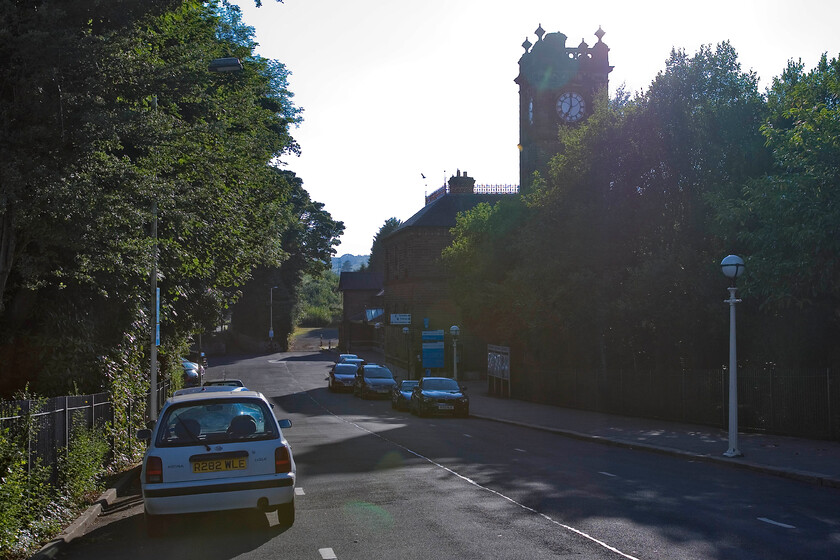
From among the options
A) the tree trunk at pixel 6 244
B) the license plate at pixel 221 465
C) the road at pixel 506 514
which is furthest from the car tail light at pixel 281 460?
the tree trunk at pixel 6 244

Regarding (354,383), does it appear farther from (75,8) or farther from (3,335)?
(75,8)

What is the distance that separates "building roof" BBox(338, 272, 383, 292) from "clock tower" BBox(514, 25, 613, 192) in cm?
4308

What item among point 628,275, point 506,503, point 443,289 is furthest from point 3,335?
point 443,289

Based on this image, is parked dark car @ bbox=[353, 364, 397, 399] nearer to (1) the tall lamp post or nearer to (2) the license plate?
(1) the tall lamp post

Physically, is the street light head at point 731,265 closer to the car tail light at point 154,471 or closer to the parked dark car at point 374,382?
the car tail light at point 154,471

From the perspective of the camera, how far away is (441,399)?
3144cm

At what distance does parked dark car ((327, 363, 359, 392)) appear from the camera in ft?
164

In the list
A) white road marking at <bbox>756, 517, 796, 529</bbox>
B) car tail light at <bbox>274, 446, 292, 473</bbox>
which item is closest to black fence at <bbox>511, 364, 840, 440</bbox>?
white road marking at <bbox>756, 517, 796, 529</bbox>

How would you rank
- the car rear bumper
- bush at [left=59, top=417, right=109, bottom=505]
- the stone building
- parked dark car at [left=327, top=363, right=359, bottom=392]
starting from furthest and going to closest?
1. the stone building
2. parked dark car at [left=327, top=363, right=359, bottom=392]
3. bush at [left=59, top=417, right=109, bottom=505]
4. the car rear bumper

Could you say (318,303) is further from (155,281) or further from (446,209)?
(155,281)

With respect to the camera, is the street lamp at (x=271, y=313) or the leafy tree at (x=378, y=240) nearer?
the street lamp at (x=271, y=313)

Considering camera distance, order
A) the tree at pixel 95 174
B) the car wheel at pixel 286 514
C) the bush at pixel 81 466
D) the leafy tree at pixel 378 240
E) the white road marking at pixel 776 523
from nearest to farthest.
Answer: the white road marking at pixel 776 523
the car wheel at pixel 286 514
the tree at pixel 95 174
the bush at pixel 81 466
the leafy tree at pixel 378 240

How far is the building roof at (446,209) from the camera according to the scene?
69812mm

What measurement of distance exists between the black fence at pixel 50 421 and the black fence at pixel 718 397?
54.2 feet
